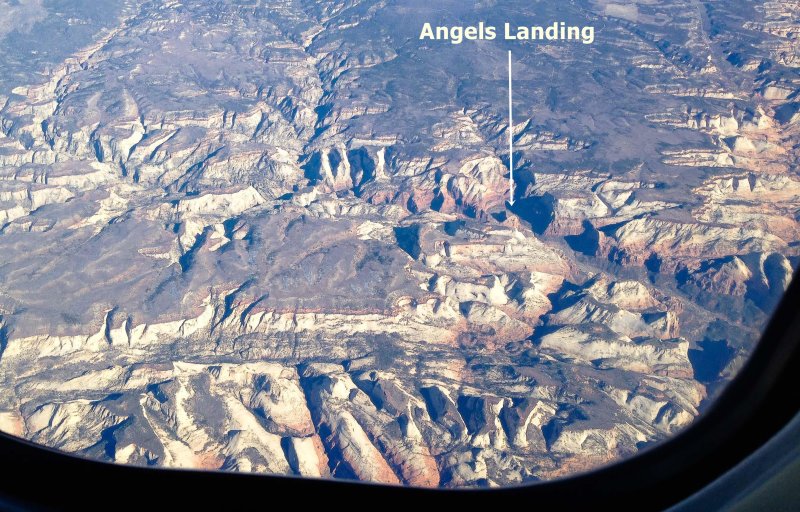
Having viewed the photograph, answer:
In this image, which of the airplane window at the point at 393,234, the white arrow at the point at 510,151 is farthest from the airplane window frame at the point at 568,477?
the white arrow at the point at 510,151

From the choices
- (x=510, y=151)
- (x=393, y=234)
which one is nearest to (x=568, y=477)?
(x=393, y=234)

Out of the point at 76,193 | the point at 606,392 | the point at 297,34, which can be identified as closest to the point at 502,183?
the point at 606,392

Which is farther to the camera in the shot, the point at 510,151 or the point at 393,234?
the point at 510,151

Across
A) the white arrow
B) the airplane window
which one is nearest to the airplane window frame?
the airplane window

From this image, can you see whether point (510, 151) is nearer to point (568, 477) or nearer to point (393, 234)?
point (393, 234)

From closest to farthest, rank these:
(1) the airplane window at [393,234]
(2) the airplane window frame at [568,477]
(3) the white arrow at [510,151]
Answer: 1. (2) the airplane window frame at [568,477]
2. (1) the airplane window at [393,234]
3. (3) the white arrow at [510,151]

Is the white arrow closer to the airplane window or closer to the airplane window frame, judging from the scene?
the airplane window

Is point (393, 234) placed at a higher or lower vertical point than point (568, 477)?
lower

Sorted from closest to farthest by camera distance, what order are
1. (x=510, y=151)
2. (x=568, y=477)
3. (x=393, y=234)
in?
(x=568, y=477)
(x=393, y=234)
(x=510, y=151)

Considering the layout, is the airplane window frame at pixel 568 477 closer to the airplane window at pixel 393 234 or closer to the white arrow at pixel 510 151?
the airplane window at pixel 393 234
